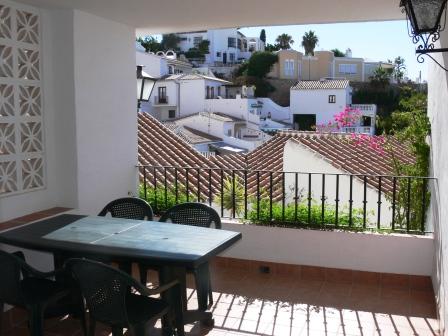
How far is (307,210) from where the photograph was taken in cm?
530

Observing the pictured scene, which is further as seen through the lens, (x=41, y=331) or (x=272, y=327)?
(x=272, y=327)

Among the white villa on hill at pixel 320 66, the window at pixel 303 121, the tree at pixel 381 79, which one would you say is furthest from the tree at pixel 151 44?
the tree at pixel 381 79

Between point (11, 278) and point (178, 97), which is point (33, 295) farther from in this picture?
point (178, 97)

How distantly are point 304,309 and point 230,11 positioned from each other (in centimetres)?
289

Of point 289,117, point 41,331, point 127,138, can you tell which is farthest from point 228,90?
point 41,331

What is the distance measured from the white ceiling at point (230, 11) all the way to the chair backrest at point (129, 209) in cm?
184

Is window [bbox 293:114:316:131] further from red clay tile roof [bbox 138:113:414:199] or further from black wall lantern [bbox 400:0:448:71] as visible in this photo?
black wall lantern [bbox 400:0:448:71]

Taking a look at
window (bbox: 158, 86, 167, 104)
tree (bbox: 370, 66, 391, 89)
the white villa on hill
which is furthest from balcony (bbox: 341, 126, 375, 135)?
the white villa on hill

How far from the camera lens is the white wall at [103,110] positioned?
5.04 m

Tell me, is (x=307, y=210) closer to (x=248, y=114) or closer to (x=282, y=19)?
(x=282, y=19)

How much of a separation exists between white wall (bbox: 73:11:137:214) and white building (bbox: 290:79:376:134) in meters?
30.3

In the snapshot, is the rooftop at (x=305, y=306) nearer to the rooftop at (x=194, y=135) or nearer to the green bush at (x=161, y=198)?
the green bush at (x=161, y=198)

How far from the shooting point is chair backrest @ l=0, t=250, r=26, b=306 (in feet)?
10.3

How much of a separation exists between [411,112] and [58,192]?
12.9 feet
